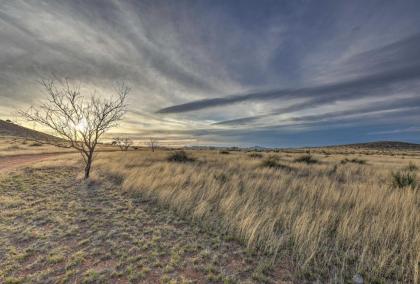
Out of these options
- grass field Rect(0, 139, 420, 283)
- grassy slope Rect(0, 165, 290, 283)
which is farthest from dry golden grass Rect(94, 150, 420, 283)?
grassy slope Rect(0, 165, 290, 283)

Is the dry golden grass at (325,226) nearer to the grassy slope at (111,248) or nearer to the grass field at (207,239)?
the grass field at (207,239)

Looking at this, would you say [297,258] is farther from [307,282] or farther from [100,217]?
[100,217]

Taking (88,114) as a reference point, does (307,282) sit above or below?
below

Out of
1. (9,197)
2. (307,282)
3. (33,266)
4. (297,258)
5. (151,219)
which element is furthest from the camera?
(9,197)

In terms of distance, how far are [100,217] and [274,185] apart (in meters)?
6.68

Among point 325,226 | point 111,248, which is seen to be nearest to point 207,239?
point 111,248

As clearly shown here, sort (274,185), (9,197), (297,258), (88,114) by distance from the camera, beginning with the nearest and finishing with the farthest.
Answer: (297,258), (9,197), (274,185), (88,114)

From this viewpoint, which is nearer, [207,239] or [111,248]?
[111,248]

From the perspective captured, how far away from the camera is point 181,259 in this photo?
152 inches

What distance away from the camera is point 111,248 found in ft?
13.9

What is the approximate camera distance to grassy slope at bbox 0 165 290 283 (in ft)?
11.1

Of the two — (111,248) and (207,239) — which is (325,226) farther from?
(111,248)

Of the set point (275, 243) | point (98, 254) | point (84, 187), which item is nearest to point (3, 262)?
point (98, 254)

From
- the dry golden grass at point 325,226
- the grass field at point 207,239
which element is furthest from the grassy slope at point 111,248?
the dry golden grass at point 325,226
